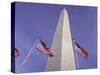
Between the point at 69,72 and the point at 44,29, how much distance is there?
1.31 feet

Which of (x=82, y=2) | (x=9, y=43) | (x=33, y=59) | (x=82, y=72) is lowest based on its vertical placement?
(x=82, y=72)

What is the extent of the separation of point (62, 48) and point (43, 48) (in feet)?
0.54

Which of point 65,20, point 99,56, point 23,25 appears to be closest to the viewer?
point 23,25

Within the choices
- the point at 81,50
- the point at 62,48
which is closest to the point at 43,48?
the point at 62,48

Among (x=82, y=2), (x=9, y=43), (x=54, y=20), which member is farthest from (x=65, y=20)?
(x=9, y=43)

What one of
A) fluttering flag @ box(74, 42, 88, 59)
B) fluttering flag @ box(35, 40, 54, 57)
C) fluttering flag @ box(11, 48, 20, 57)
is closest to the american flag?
fluttering flag @ box(74, 42, 88, 59)

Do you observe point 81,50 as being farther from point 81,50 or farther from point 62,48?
point 62,48

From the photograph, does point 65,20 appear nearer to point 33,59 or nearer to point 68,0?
point 68,0

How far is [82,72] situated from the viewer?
80.3 inches

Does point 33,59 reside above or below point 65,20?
below

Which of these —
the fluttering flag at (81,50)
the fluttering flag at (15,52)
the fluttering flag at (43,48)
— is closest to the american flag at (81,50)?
the fluttering flag at (81,50)

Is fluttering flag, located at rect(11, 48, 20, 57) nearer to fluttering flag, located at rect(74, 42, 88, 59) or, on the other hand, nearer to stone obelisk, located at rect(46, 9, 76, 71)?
stone obelisk, located at rect(46, 9, 76, 71)

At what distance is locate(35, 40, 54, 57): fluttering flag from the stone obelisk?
3cm

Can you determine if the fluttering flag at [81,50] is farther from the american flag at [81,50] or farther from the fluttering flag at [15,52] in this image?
the fluttering flag at [15,52]
